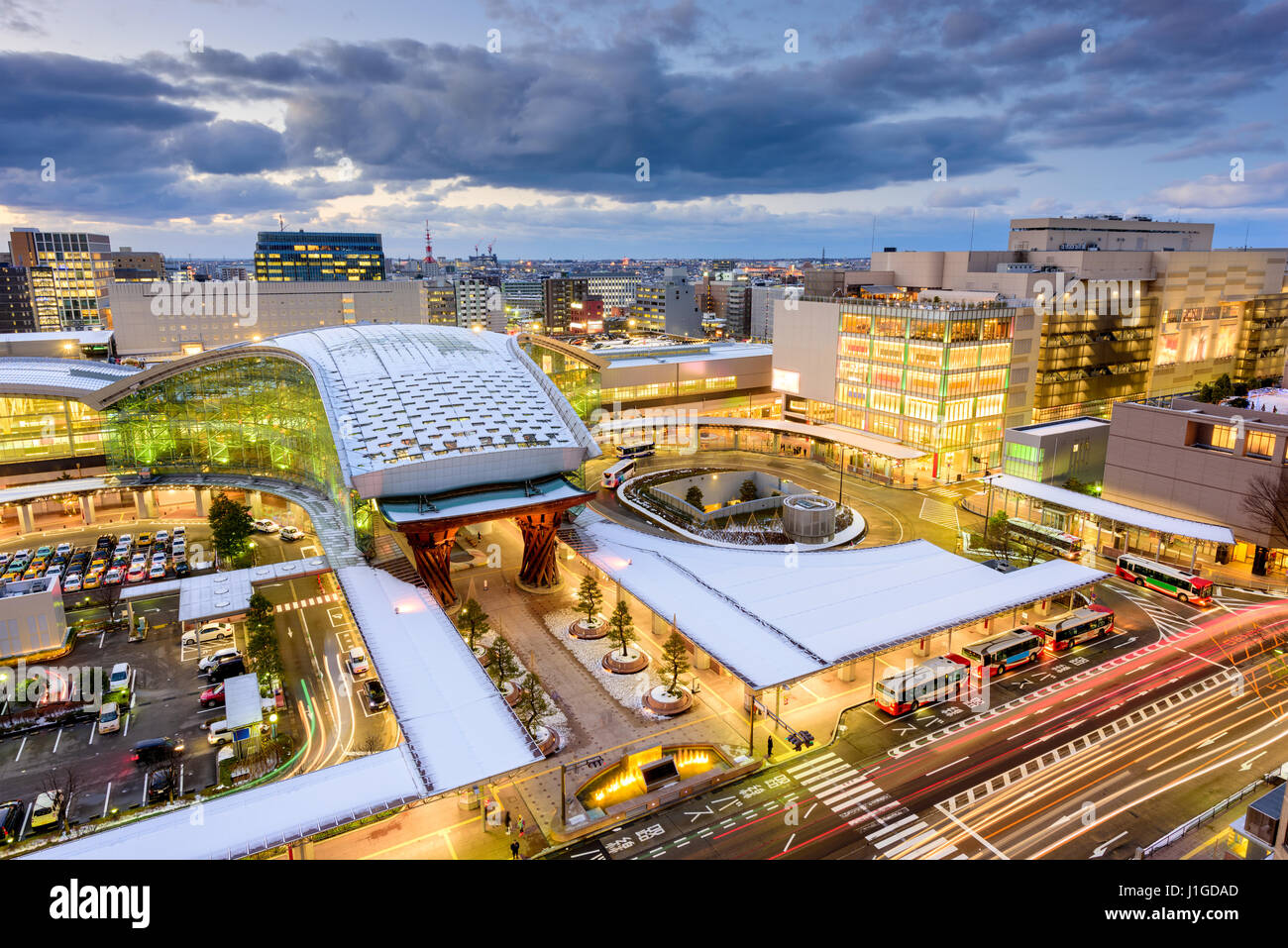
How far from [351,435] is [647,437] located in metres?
47.7

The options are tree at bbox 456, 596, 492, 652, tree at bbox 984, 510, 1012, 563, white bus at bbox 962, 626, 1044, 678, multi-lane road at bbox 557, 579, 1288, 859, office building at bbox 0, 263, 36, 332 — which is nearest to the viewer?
multi-lane road at bbox 557, 579, 1288, 859

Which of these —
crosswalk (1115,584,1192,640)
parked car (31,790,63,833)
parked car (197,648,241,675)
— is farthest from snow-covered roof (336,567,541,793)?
crosswalk (1115,584,1192,640)

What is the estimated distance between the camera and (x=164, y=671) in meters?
45.6

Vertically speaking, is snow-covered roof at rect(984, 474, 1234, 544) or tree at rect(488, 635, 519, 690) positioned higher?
snow-covered roof at rect(984, 474, 1234, 544)

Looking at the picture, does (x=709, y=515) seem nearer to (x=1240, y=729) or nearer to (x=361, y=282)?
(x=1240, y=729)

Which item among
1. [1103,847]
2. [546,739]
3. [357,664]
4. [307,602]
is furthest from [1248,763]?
[307,602]

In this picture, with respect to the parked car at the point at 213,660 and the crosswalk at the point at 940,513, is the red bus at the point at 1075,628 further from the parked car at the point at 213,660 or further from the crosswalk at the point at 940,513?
the parked car at the point at 213,660

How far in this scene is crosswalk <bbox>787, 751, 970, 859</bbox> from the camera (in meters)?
30.6

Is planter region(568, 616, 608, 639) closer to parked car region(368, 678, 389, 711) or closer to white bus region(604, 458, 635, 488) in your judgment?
parked car region(368, 678, 389, 711)

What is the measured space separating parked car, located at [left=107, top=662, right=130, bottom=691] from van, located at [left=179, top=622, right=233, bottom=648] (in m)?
4.05

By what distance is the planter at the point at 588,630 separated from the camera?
4900 cm

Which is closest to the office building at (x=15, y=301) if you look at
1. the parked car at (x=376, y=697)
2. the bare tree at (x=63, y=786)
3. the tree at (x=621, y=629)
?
the bare tree at (x=63, y=786)

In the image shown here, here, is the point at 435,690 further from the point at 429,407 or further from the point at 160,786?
the point at 429,407
